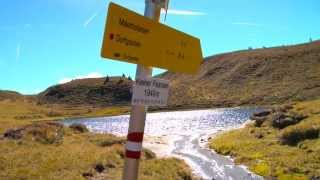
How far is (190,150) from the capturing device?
55.2 metres

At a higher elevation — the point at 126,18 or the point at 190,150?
the point at 126,18

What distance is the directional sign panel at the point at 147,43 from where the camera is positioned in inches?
290

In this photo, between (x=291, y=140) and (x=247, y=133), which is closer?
(x=291, y=140)

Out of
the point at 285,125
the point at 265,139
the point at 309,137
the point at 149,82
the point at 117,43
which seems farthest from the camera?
the point at 285,125

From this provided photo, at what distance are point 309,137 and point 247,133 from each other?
16.7 meters

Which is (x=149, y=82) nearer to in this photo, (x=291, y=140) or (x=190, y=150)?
(x=291, y=140)

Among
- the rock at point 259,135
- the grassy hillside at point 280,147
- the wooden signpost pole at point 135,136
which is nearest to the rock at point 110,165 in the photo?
the grassy hillside at point 280,147

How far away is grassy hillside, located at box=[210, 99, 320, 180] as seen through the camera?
1439 inches

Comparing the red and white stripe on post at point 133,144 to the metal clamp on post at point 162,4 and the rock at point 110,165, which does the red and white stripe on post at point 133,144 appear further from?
the rock at point 110,165

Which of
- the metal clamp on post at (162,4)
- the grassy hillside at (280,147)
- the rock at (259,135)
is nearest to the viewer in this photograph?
the metal clamp on post at (162,4)

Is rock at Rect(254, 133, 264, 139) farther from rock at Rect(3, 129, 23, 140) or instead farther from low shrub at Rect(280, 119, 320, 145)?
rock at Rect(3, 129, 23, 140)

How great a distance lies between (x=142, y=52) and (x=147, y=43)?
7.2 inches

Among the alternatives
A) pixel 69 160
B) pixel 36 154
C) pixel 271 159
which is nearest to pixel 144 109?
pixel 69 160

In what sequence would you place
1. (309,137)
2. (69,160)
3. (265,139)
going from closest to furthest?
1. (69,160)
2. (309,137)
3. (265,139)
